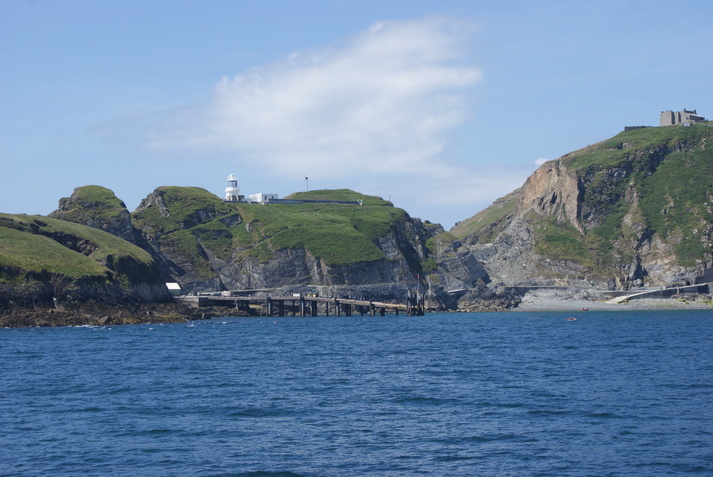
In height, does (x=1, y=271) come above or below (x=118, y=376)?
above

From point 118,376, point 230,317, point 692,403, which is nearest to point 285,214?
point 230,317

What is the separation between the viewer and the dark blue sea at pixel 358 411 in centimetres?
2306

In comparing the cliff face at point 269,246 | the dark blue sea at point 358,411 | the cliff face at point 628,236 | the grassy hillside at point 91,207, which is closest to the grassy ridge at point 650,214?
the cliff face at point 628,236

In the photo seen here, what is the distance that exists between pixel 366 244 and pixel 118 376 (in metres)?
136

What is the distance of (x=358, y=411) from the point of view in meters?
31.2

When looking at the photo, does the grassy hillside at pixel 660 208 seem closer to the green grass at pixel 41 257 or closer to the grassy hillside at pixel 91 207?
A: the grassy hillside at pixel 91 207

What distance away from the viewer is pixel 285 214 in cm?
19662

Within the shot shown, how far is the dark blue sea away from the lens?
23062 mm

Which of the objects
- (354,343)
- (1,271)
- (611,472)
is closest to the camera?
(611,472)

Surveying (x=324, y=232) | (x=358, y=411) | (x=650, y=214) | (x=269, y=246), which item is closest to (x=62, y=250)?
(x=269, y=246)

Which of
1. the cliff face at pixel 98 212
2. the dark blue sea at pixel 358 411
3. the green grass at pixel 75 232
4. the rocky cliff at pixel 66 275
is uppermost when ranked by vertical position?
the cliff face at pixel 98 212

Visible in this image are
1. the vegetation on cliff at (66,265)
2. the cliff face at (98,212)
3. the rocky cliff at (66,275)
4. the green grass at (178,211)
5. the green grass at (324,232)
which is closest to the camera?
the rocky cliff at (66,275)

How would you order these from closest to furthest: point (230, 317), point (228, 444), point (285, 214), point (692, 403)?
point (228, 444) < point (692, 403) < point (230, 317) < point (285, 214)

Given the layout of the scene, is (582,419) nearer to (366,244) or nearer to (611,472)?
(611,472)
